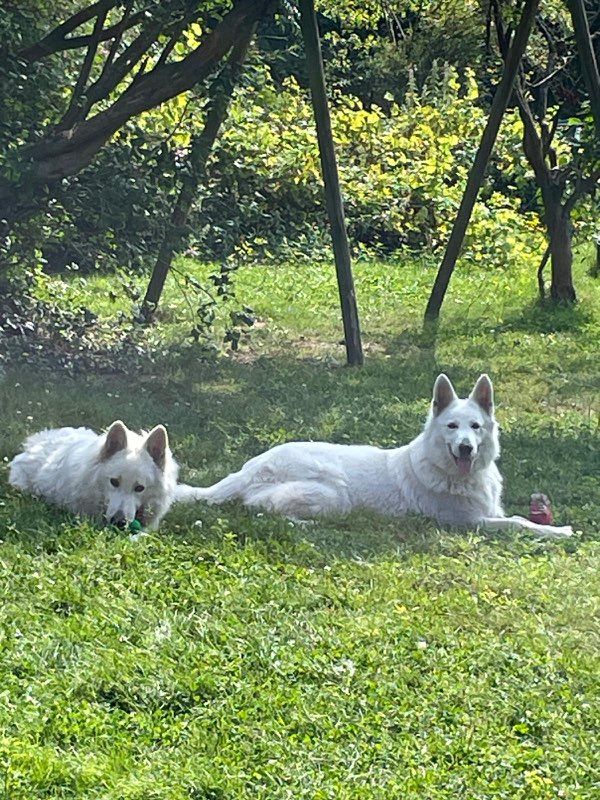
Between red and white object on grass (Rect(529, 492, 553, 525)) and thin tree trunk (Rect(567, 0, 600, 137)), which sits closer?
red and white object on grass (Rect(529, 492, 553, 525))

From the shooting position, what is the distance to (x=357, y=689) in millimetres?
4930

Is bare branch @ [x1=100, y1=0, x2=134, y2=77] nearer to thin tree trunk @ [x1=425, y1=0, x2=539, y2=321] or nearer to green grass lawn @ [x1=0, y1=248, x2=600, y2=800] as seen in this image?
green grass lawn @ [x1=0, y1=248, x2=600, y2=800]

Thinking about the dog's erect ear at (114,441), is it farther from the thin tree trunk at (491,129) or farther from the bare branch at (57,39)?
the thin tree trunk at (491,129)

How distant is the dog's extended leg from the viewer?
25.5 ft

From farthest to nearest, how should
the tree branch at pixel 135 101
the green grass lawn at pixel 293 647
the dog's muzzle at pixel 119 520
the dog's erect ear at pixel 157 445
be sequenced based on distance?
the tree branch at pixel 135 101, the dog's erect ear at pixel 157 445, the dog's muzzle at pixel 119 520, the green grass lawn at pixel 293 647

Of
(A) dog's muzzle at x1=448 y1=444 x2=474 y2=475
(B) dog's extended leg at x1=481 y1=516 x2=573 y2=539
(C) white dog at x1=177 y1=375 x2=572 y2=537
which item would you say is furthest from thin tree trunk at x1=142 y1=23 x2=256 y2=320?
(B) dog's extended leg at x1=481 y1=516 x2=573 y2=539

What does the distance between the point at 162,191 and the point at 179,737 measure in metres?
8.51

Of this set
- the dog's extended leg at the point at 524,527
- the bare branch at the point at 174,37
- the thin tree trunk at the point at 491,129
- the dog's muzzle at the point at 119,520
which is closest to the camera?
the dog's muzzle at the point at 119,520

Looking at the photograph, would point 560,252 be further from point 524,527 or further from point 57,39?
point 524,527

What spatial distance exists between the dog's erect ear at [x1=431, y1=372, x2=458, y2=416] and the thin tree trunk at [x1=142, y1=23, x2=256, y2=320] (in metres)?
4.60

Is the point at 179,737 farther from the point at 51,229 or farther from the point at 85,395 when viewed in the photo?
the point at 51,229

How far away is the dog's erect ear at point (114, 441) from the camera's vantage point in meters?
7.07

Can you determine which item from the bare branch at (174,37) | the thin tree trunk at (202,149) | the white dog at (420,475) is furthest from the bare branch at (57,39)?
the white dog at (420,475)

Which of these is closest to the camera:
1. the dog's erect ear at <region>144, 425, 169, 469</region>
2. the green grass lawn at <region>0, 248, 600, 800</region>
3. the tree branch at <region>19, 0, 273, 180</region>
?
the green grass lawn at <region>0, 248, 600, 800</region>
